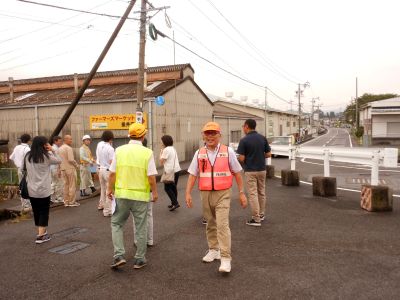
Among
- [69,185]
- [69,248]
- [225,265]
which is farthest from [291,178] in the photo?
[69,248]

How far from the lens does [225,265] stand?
4.60 metres

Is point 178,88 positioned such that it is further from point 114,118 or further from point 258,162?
point 258,162

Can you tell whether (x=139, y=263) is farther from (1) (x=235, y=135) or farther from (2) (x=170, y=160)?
(1) (x=235, y=135)

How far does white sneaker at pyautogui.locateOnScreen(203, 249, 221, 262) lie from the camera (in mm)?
5047

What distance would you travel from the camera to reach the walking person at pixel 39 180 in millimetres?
6195

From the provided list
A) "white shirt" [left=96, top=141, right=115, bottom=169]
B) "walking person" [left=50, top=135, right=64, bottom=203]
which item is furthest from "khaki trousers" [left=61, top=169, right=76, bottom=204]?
"white shirt" [left=96, top=141, right=115, bottom=169]

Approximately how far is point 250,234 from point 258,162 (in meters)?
1.41

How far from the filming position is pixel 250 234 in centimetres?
Answer: 635

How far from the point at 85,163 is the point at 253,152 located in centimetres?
549

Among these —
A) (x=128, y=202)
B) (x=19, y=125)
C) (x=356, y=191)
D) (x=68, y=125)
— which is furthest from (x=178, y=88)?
(x=128, y=202)

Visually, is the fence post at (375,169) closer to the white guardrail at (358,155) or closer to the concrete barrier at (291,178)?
the white guardrail at (358,155)

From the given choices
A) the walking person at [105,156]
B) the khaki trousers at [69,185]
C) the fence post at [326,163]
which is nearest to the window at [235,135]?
the fence post at [326,163]

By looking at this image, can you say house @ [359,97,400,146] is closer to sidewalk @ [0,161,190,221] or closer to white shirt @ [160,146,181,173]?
sidewalk @ [0,161,190,221]

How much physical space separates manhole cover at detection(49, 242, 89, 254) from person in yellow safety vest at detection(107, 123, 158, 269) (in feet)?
4.05
